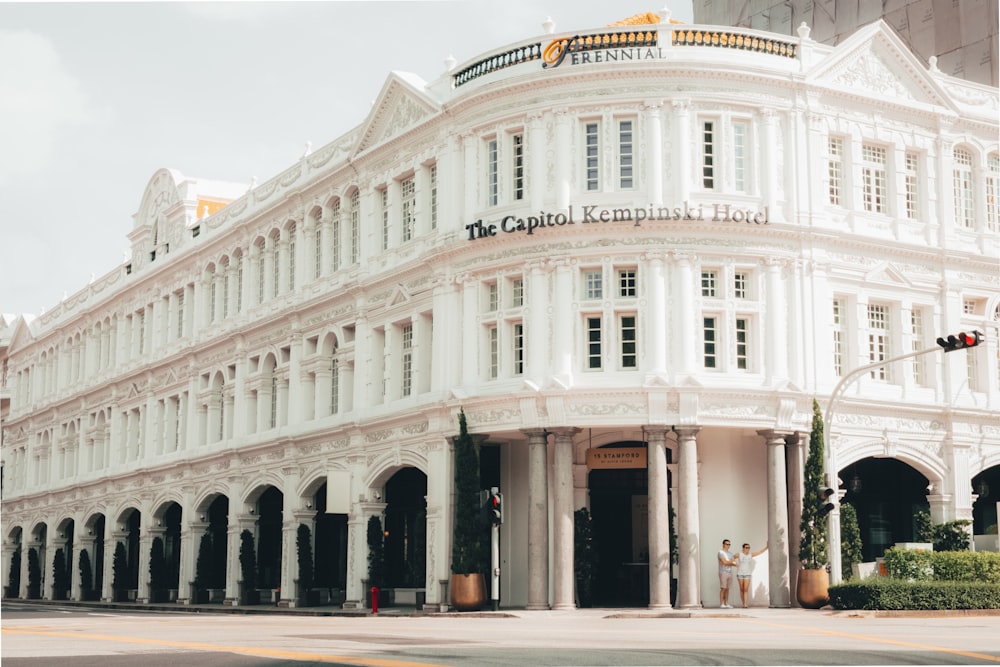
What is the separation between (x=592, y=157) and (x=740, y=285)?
17.4 feet

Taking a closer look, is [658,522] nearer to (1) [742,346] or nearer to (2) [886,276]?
(1) [742,346]

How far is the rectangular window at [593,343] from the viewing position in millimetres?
39031

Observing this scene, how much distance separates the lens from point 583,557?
38688 mm

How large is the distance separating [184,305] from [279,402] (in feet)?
37.5

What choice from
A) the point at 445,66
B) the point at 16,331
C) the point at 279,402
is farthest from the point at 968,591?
the point at 16,331

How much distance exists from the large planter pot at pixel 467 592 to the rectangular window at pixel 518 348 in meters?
5.73

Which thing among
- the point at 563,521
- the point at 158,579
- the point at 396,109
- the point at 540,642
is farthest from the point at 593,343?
the point at 158,579

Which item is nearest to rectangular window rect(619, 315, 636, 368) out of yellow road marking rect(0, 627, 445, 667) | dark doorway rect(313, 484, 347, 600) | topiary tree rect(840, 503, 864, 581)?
topiary tree rect(840, 503, 864, 581)

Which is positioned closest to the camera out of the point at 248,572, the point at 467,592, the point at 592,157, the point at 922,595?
the point at 922,595

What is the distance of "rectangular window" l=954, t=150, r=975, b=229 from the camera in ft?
143

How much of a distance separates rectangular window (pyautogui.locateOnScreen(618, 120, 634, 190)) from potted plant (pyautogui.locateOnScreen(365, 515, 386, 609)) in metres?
13.7

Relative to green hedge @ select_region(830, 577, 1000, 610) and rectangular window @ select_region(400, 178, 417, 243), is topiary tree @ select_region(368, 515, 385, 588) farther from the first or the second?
green hedge @ select_region(830, 577, 1000, 610)

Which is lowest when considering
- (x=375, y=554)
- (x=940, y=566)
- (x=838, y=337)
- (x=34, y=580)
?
(x=34, y=580)

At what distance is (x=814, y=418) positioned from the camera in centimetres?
3750
